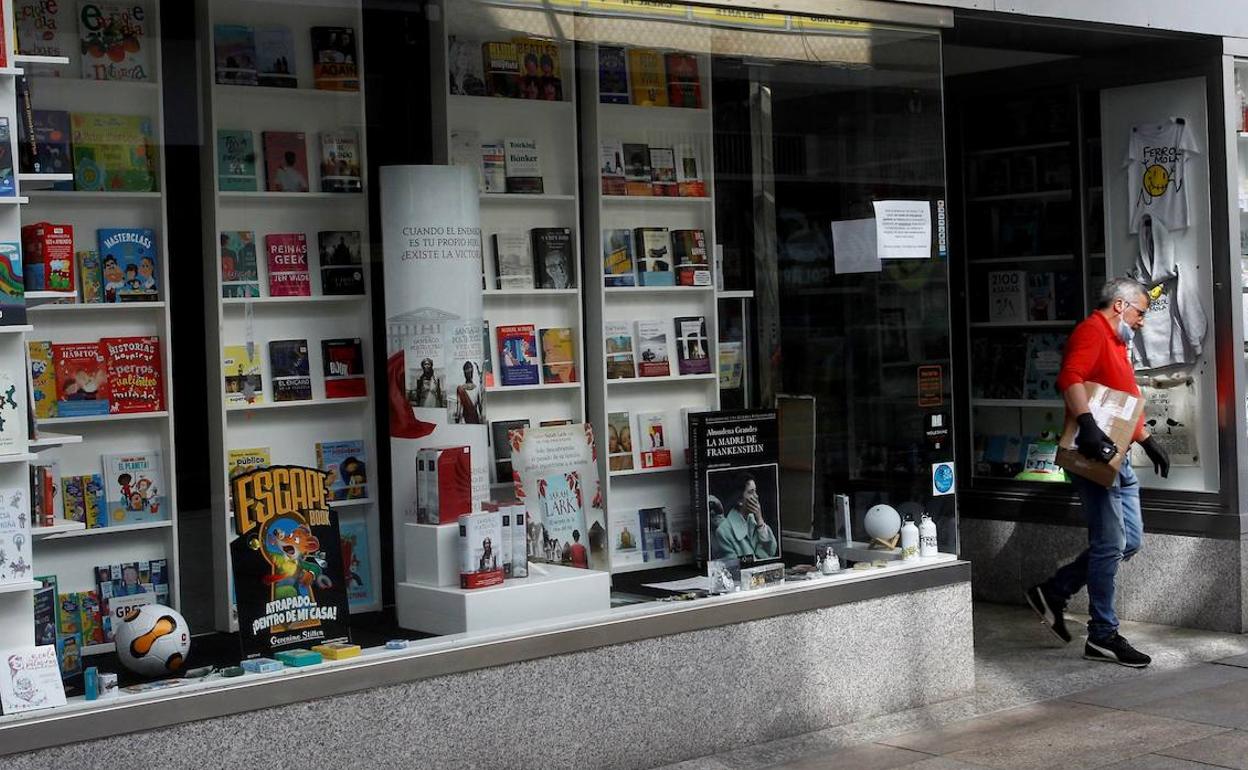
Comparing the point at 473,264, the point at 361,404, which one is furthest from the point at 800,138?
the point at 361,404

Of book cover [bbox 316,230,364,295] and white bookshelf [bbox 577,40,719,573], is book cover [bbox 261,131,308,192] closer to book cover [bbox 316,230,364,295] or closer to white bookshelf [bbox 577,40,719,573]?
book cover [bbox 316,230,364,295]

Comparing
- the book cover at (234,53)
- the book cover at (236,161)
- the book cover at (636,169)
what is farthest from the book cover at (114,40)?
the book cover at (636,169)

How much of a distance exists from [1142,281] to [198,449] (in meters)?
4.92

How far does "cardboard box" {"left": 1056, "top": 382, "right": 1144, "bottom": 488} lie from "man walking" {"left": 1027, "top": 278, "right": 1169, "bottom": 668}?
0.03 m

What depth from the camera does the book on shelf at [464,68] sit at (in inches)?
234

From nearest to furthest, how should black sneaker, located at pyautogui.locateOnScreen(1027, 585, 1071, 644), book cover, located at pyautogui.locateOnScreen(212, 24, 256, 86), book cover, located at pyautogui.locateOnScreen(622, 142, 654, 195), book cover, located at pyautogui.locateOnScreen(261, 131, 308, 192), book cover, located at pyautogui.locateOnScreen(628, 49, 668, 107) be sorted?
1. book cover, located at pyautogui.locateOnScreen(212, 24, 256, 86)
2. book cover, located at pyautogui.locateOnScreen(261, 131, 308, 192)
3. book cover, located at pyautogui.locateOnScreen(628, 49, 668, 107)
4. book cover, located at pyautogui.locateOnScreen(622, 142, 654, 195)
5. black sneaker, located at pyautogui.locateOnScreen(1027, 585, 1071, 644)

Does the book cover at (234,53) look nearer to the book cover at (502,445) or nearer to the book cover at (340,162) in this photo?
the book cover at (340,162)

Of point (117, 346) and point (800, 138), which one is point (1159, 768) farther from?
point (117, 346)

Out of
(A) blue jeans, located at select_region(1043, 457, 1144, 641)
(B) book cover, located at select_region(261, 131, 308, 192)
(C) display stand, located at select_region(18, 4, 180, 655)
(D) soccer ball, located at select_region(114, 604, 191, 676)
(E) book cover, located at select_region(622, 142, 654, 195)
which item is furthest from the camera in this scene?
(A) blue jeans, located at select_region(1043, 457, 1144, 641)

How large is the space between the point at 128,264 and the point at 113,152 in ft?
1.32

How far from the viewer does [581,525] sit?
6355mm

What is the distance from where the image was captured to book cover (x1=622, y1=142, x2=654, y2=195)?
263 inches

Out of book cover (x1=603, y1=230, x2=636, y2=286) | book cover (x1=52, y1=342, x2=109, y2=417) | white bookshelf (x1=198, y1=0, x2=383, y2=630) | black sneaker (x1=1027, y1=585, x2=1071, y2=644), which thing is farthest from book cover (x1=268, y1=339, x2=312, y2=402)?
black sneaker (x1=1027, y1=585, x2=1071, y2=644)

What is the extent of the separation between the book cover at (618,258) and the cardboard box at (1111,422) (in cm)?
215
